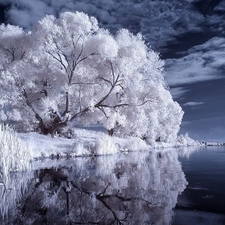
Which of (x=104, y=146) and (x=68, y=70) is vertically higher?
(x=68, y=70)

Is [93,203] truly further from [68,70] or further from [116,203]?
[68,70]

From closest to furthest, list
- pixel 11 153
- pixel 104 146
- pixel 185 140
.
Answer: pixel 11 153 < pixel 104 146 < pixel 185 140

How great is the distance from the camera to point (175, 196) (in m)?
4.69

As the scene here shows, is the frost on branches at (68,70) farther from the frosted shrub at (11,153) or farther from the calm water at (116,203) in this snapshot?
the calm water at (116,203)

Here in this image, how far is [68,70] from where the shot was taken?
24.1 metres

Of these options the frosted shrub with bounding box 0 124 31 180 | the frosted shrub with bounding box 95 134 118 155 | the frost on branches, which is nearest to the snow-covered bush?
the frost on branches

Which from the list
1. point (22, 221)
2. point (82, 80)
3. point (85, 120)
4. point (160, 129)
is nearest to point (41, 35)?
point (82, 80)

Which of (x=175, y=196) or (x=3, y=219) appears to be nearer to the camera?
(x=3, y=219)

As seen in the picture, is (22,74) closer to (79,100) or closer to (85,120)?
(79,100)

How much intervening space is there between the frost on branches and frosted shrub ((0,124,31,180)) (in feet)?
43.5

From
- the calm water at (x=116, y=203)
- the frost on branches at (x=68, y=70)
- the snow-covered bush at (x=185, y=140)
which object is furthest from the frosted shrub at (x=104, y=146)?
the snow-covered bush at (x=185, y=140)

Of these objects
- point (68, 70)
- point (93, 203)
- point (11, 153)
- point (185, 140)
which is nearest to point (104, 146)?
point (68, 70)

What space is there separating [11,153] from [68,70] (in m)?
16.9

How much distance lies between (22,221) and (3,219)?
1.20 feet
